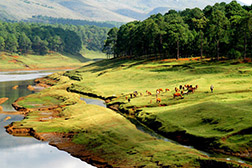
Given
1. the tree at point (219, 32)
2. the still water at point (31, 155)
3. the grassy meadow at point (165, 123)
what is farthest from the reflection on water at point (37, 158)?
the tree at point (219, 32)

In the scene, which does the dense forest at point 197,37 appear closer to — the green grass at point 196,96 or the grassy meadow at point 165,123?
the green grass at point 196,96

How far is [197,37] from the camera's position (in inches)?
4924

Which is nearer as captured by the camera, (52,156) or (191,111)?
(52,156)

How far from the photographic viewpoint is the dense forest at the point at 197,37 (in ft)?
325

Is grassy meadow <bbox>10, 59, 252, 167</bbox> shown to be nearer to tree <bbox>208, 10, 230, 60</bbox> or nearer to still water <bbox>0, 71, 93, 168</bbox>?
Answer: still water <bbox>0, 71, 93, 168</bbox>

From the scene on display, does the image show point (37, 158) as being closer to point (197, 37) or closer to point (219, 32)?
point (219, 32)

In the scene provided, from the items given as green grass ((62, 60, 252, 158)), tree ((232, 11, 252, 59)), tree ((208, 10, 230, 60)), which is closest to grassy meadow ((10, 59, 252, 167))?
green grass ((62, 60, 252, 158))

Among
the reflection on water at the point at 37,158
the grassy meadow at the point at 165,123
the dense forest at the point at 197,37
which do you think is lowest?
the reflection on water at the point at 37,158

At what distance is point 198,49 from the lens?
127 m

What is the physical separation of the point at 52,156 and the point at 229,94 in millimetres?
33630

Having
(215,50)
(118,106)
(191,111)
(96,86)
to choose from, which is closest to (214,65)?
(215,50)

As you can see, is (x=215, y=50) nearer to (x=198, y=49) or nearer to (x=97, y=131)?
(x=198, y=49)

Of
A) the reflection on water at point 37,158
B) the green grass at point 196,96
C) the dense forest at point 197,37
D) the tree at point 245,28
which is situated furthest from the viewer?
the dense forest at point 197,37

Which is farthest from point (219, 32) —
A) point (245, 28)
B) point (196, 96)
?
point (196, 96)
